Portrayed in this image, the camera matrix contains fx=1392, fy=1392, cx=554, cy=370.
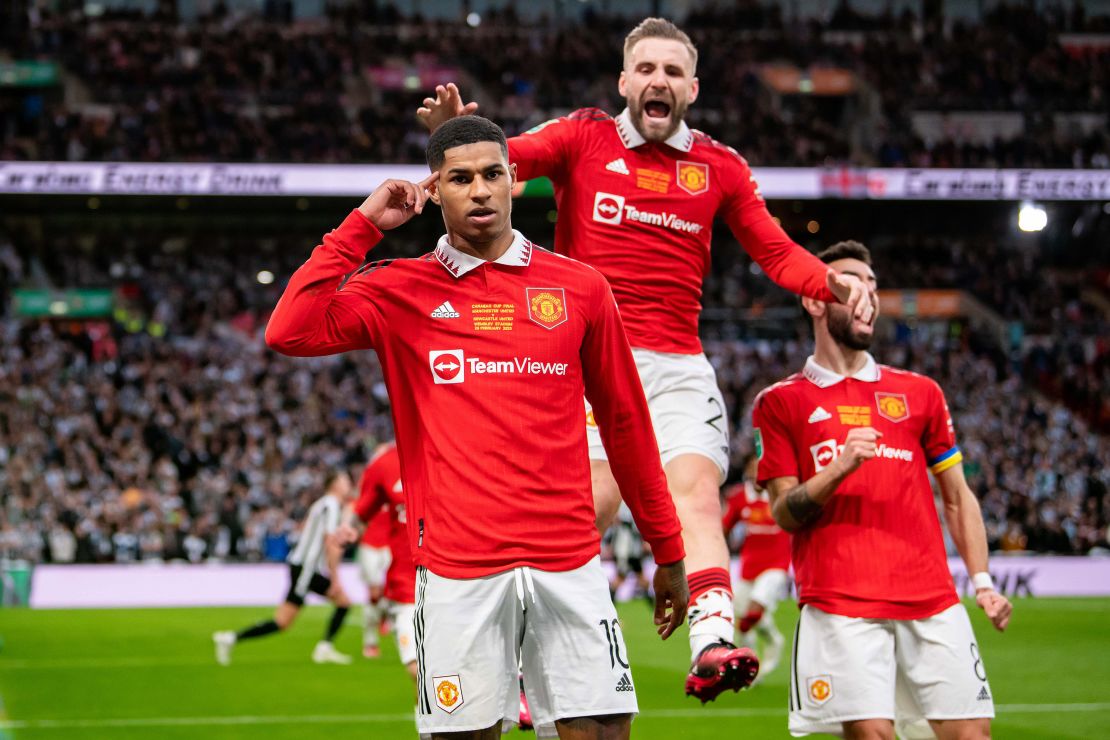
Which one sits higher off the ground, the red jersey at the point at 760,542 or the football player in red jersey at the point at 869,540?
the football player in red jersey at the point at 869,540

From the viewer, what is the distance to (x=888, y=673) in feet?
19.5

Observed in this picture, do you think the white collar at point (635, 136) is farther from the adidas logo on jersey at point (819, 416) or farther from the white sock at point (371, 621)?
the white sock at point (371, 621)

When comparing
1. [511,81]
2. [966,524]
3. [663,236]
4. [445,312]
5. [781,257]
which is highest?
[511,81]

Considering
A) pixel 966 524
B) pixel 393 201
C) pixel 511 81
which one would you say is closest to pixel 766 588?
pixel 966 524

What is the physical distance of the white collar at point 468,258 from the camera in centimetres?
469

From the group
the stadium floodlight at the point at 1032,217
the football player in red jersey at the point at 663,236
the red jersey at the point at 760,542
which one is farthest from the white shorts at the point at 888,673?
the stadium floodlight at the point at 1032,217

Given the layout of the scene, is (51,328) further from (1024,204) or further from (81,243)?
(1024,204)

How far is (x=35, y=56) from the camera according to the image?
37125 millimetres

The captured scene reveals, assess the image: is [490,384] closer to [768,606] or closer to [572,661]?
[572,661]

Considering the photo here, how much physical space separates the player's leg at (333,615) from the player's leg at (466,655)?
11.5m

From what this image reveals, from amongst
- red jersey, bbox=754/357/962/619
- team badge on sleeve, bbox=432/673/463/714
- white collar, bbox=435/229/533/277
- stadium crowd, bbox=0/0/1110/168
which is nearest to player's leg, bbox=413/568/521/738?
team badge on sleeve, bbox=432/673/463/714

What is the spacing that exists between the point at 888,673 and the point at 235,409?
85.7 feet

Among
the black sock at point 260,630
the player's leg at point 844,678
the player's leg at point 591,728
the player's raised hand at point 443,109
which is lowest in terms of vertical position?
the black sock at point 260,630

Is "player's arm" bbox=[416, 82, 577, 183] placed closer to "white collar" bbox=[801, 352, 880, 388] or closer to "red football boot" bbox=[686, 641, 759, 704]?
"white collar" bbox=[801, 352, 880, 388]
